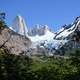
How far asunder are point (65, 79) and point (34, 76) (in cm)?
287

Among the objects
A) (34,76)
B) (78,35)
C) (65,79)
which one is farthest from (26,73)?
(78,35)

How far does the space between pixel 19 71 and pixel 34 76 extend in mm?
2124

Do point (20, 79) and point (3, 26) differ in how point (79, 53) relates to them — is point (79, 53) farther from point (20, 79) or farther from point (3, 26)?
point (3, 26)

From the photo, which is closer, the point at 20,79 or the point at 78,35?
the point at 20,79

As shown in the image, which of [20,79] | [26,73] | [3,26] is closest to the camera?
[20,79]

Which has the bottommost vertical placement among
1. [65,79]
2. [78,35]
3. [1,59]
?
[65,79]

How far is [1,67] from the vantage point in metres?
20.8

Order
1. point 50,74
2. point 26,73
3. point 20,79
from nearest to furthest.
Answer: point 20,79, point 26,73, point 50,74

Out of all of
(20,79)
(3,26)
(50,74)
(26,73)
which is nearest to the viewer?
(20,79)

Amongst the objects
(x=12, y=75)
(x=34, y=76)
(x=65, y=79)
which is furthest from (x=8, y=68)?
(x=65, y=79)

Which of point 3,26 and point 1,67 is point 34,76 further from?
point 3,26

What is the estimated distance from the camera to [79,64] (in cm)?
2220

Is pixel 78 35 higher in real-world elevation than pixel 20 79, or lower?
higher

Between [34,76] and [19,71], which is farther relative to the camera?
[34,76]
